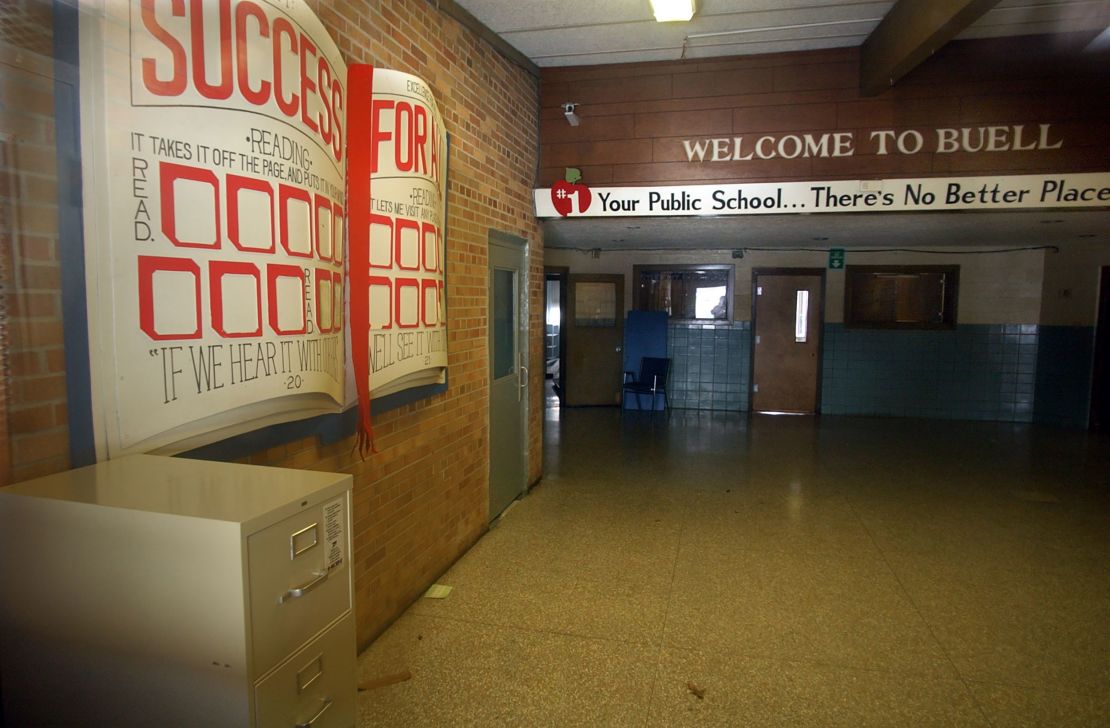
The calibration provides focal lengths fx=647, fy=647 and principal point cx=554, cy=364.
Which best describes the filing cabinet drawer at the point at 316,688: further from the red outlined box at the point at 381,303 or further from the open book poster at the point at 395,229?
the red outlined box at the point at 381,303

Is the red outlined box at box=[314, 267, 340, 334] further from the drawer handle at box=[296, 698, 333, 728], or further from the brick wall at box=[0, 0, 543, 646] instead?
the drawer handle at box=[296, 698, 333, 728]

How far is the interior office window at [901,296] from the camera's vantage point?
332 inches

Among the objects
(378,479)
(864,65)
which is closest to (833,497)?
(864,65)

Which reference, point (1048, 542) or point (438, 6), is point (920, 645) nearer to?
point (1048, 542)

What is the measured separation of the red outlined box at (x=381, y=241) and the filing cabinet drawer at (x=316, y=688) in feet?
5.07

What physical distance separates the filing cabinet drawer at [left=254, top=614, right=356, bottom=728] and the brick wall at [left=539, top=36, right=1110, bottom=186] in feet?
13.7

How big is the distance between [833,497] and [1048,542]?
137cm

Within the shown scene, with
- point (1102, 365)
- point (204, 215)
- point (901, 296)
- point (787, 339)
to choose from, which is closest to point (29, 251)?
point (204, 215)

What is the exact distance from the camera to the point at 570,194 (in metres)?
5.05

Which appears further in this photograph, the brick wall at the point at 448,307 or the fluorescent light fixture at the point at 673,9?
the fluorescent light fixture at the point at 673,9

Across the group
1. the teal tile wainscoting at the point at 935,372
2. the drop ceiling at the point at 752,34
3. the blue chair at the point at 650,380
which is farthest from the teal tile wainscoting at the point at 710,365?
the drop ceiling at the point at 752,34

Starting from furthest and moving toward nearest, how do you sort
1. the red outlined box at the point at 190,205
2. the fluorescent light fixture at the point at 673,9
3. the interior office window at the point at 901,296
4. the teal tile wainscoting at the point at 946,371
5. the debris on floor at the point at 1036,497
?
the interior office window at the point at 901,296 → the teal tile wainscoting at the point at 946,371 → the debris on floor at the point at 1036,497 → the fluorescent light fixture at the point at 673,9 → the red outlined box at the point at 190,205

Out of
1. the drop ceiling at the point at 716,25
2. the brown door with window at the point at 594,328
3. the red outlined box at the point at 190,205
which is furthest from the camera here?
the brown door with window at the point at 594,328

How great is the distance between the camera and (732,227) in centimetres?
604
